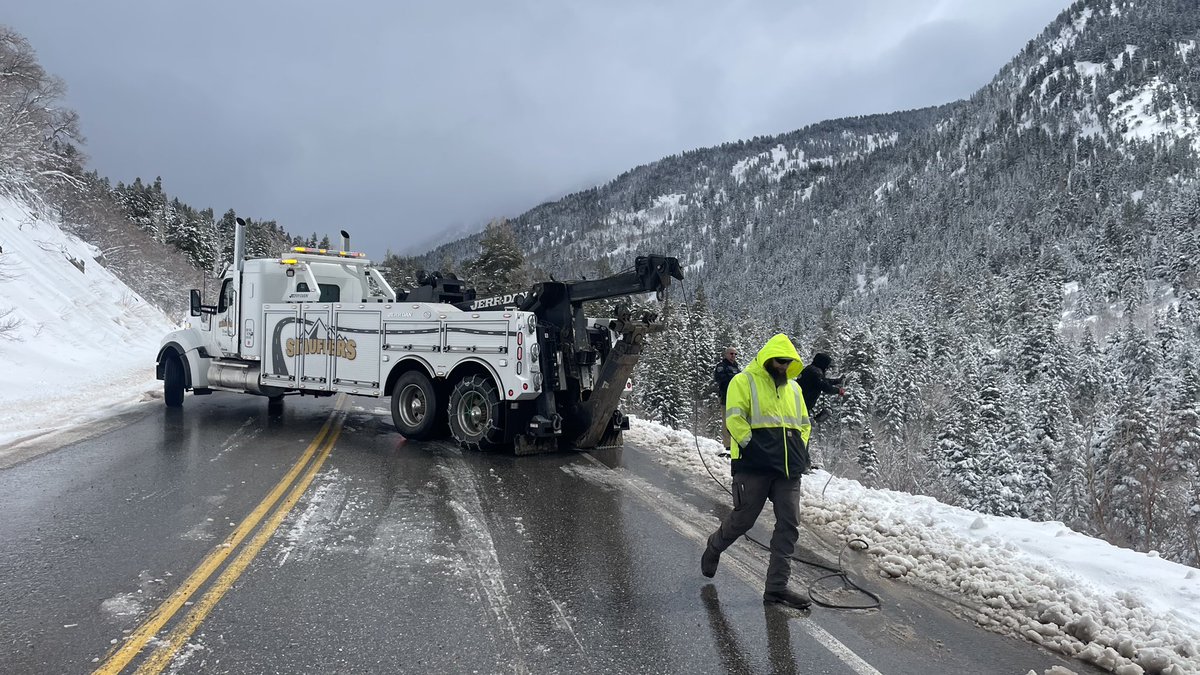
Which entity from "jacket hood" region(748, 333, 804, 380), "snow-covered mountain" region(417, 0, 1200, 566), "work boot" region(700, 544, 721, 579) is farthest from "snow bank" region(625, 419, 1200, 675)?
"snow-covered mountain" region(417, 0, 1200, 566)

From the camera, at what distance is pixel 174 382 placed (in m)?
13.2

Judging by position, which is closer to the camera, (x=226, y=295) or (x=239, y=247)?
(x=239, y=247)

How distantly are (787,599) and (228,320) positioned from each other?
458 inches

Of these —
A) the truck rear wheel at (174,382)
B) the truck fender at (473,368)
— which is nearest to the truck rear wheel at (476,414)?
the truck fender at (473,368)

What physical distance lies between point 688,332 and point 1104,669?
53.4 metres

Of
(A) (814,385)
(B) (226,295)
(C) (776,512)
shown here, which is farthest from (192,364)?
(C) (776,512)

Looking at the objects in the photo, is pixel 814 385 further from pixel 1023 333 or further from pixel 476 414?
pixel 1023 333

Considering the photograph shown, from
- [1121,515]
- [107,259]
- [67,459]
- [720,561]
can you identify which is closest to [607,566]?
[720,561]

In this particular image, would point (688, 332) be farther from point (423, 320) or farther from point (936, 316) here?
point (936, 316)

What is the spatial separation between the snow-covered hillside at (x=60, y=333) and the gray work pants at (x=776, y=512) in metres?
9.71

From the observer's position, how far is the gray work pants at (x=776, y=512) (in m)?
4.73

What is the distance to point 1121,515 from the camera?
31109 mm

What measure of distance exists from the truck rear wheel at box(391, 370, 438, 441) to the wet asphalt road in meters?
1.84

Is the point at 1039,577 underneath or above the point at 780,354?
underneath
